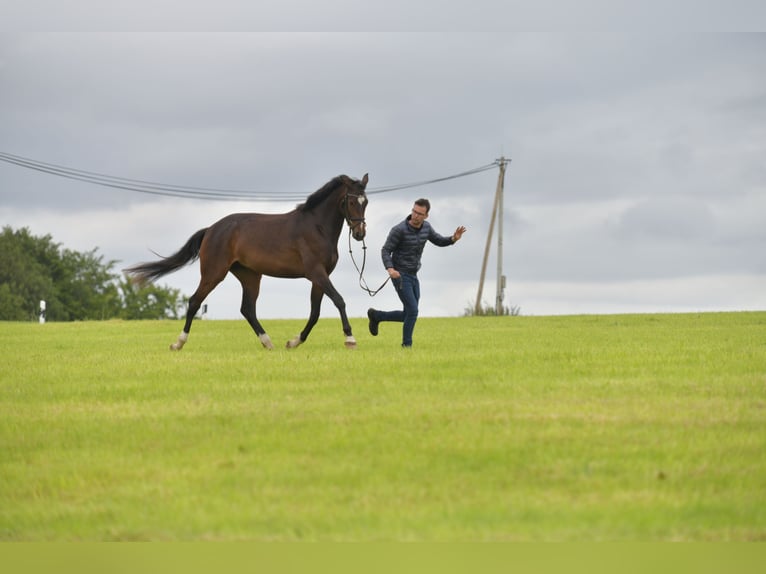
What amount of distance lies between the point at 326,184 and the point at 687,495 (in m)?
11.6

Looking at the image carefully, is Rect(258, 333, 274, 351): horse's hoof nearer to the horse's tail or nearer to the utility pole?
the horse's tail

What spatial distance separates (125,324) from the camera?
32500mm

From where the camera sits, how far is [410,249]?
16.6 meters

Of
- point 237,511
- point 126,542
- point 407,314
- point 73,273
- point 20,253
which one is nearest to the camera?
point 126,542

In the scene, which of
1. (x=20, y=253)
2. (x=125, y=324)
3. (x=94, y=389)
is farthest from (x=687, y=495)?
(x=20, y=253)

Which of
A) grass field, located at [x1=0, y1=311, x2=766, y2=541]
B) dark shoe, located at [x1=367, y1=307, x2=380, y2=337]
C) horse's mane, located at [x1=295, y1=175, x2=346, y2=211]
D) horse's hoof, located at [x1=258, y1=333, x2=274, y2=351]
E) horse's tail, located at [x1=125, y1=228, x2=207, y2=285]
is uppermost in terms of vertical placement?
horse's mane, located at [x1=295, y1=175, x2=346, y2=211]

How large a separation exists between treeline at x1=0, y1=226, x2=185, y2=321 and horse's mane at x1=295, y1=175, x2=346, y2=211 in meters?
69.7

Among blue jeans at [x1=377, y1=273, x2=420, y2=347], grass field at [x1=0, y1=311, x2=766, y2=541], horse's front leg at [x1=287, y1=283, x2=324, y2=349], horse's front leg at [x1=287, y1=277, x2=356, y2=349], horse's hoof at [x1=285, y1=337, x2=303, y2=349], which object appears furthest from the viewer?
horse's hoof at [x1=285, y1=337, x2=303, y2=349]

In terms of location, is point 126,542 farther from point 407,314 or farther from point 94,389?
point 407,314

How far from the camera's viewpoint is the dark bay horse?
57.8 ft

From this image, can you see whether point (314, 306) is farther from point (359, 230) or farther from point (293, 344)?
point (359, 230)

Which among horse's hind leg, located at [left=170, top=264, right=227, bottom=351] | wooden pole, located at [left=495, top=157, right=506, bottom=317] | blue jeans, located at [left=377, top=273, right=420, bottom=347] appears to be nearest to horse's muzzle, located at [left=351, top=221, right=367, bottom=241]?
blue jeans, located at [left=377, top=273, right=420, bottom=347]

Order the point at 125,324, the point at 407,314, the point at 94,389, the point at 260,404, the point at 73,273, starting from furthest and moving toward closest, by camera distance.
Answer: the point at 73,273 < the point at 125,324 < the point at 407,314 < the point at 94,389 < the point at 260,404

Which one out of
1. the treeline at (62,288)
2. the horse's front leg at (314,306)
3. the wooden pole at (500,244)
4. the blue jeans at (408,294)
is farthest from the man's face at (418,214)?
the treeline at (62,288)
